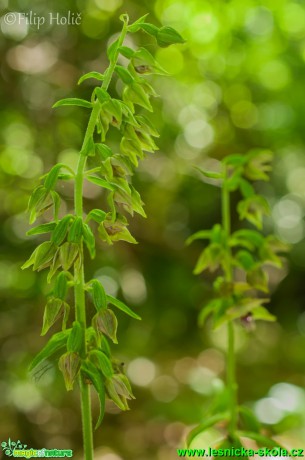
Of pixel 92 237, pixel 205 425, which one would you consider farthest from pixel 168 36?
pixel 205 425

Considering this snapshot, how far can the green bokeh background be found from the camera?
1271 mm

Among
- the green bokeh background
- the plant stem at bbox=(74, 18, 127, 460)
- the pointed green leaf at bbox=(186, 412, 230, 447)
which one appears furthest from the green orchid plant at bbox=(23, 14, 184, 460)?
the green bokeh background

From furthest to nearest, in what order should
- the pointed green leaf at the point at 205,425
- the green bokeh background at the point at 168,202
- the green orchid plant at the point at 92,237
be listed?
the green bokeh background at the point at 168,202, the pointed green leaf at the point at 205,425, the green orchid plant at the point at 92,237

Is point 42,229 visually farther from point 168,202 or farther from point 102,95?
point 168,202

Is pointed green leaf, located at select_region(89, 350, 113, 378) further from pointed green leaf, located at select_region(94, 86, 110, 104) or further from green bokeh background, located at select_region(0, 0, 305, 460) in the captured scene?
green bokeh background, located at select_region(0, 0, 305, 460)

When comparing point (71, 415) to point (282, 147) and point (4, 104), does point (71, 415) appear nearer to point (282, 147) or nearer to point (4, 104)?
point (4, 104)

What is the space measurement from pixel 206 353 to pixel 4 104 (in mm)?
919

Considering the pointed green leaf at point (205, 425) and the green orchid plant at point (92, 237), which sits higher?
the green orchid plant at point (92, 237)

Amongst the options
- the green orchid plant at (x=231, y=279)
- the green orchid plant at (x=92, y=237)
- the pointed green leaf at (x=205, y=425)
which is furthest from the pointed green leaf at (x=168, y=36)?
the pointed green leaf at (x=205, y=425)

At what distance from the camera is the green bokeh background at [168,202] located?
1.27m

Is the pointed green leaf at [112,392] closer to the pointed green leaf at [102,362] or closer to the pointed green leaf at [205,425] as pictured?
the pointed green leaf at [102,362]

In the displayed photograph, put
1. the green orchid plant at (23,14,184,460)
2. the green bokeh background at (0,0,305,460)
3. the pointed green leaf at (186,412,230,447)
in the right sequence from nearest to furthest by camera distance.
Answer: the green orchid plant at (23,14,184,460)
the pointed green leaf at (186,412,230,447)
the green bokeh background at (0,0,305,460)

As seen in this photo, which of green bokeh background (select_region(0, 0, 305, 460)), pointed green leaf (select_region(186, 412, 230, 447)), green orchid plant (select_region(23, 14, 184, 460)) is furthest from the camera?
green bokeh background (select_region(0, 0, 305, 460))

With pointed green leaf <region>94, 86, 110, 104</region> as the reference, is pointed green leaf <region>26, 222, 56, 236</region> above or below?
below
